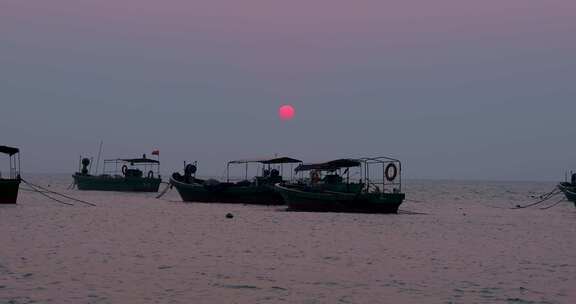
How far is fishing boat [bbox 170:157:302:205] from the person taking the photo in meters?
62.3

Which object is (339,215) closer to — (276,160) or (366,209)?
(366,209)

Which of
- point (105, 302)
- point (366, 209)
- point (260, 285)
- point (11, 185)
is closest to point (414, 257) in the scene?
point (260, 285)

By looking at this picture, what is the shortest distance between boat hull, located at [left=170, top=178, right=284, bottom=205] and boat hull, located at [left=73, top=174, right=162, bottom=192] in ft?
94.8

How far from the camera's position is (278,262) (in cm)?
2562

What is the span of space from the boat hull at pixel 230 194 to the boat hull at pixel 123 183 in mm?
28900

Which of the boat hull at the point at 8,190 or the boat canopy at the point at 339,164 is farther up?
the boat canopy at the point at 339,164

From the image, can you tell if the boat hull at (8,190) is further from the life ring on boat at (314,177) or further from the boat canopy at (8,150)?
the life ring on boat at (314,177)

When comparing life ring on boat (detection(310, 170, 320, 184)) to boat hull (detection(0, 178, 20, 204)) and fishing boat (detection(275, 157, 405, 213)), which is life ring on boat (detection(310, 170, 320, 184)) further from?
boat hull (detection(0, 178, 20, 204))

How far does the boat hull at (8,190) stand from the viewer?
50.3 meters

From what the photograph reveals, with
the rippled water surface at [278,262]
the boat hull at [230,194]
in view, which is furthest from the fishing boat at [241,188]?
the rippled water surface at [278,262]

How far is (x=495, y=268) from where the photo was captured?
82.6ft

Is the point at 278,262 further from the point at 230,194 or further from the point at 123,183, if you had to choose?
the point at 123,183

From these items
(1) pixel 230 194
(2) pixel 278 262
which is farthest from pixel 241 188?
(2) pixel 278 262

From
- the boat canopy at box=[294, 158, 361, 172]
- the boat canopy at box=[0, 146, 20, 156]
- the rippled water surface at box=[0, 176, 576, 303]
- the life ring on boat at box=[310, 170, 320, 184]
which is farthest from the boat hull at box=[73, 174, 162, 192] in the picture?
the rippled water surface at box=[0, 176, 576, 303]
